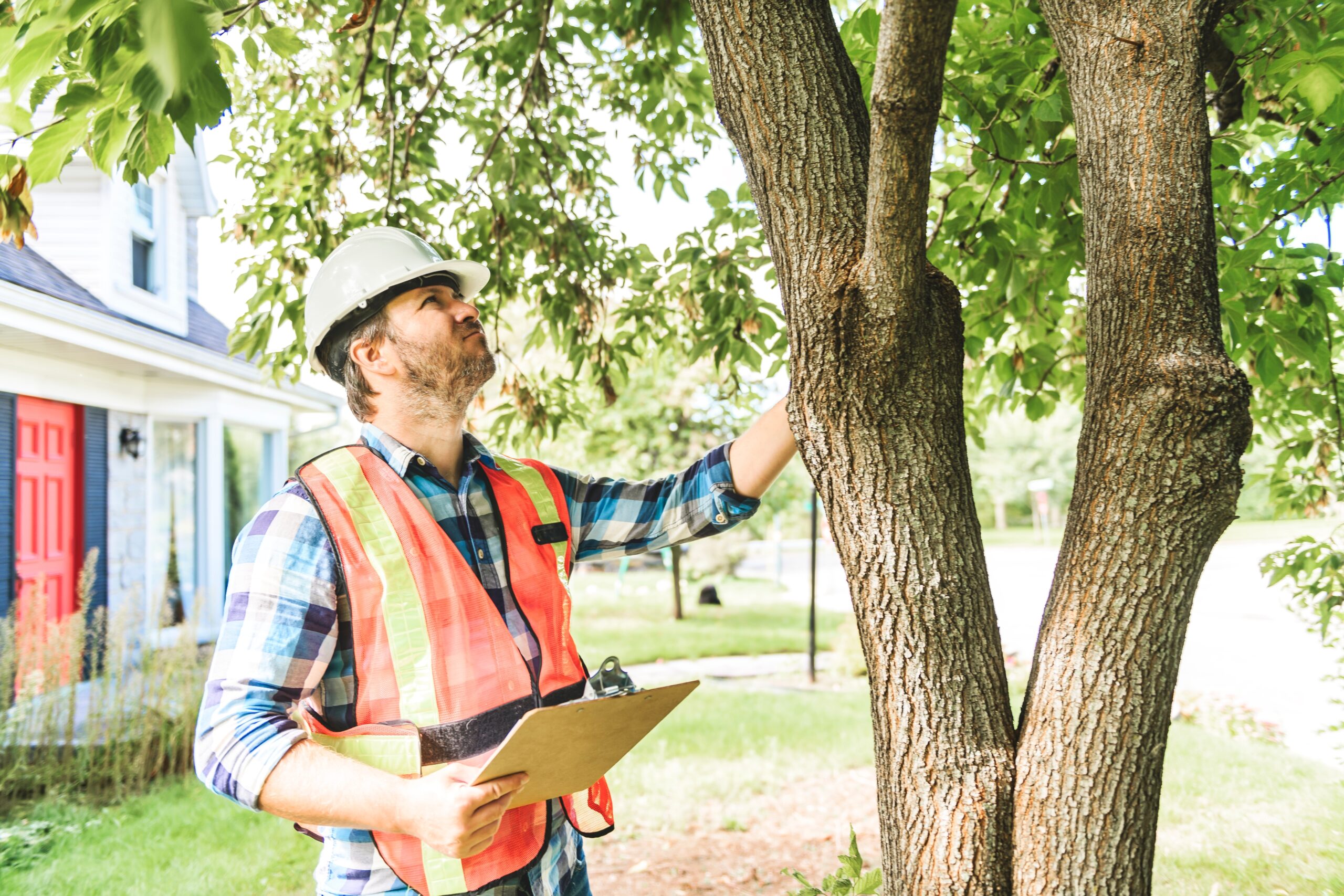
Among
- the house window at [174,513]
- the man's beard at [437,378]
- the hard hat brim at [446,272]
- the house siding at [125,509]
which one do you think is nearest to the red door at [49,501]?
the house siding at [125,509]

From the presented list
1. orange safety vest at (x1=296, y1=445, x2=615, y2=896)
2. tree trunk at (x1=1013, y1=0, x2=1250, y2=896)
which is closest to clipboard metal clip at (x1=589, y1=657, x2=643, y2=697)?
orange safety vest at (x1=296, y1=445, x2=615, y2=896)

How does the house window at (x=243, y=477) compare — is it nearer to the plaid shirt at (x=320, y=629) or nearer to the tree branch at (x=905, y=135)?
the plaid shirt at (x=320, y=629)

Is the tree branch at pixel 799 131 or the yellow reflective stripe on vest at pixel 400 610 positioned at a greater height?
the tree branch at pixel 799 131

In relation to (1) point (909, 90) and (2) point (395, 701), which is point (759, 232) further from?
(2) point (395, 701)

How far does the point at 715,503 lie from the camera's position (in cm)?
199

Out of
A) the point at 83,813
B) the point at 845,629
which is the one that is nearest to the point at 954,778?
the point at 83,813

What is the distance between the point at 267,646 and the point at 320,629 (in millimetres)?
89

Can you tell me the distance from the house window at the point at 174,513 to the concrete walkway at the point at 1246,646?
6104 mm

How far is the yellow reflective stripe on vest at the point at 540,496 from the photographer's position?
6.37 ft

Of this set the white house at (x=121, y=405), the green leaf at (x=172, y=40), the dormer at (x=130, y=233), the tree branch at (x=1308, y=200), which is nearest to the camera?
the green leaf at (x=172, y=40)

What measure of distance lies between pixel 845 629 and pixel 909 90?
931 centimetres

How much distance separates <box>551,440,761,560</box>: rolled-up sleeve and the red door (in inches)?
192

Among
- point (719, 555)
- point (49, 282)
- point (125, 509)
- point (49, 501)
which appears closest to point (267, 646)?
point (49, 282)

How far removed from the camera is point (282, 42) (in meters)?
2.03
